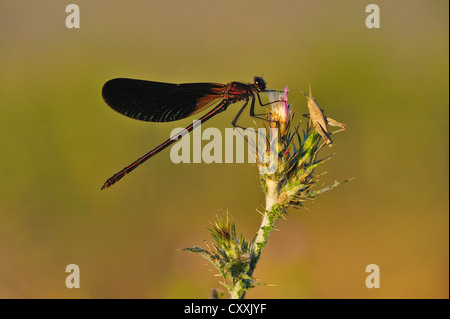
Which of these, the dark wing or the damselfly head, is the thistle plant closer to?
the damselfly head

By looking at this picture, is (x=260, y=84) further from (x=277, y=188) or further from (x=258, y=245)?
(x=258, y=245)

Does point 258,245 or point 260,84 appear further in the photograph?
point 260,84

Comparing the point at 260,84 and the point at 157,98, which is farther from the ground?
the point at 157,98

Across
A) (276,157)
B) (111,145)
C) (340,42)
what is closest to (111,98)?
(276,157)

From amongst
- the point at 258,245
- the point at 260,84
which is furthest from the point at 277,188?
the point at 260,84

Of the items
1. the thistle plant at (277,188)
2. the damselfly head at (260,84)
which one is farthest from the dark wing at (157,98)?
the thistle plant at (277,188)

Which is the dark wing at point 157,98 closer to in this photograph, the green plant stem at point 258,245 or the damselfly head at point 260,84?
the damselfly head at point 260,84

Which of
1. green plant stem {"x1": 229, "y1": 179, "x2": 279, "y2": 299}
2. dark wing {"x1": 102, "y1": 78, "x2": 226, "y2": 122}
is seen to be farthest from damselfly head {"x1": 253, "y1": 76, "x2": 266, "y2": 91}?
green plant stem {"x1": 229, "y1": 179, "x2": 279, "y2": 299}
